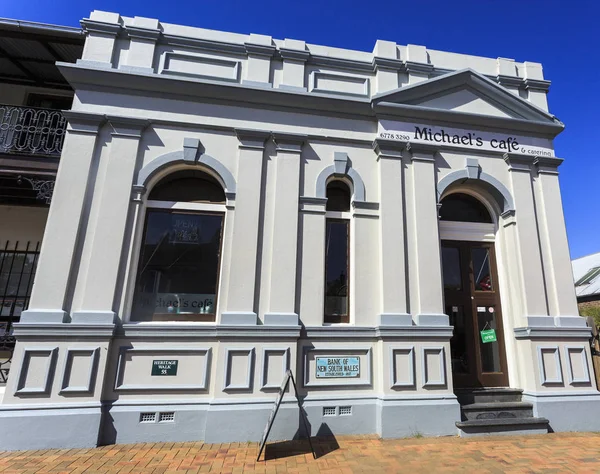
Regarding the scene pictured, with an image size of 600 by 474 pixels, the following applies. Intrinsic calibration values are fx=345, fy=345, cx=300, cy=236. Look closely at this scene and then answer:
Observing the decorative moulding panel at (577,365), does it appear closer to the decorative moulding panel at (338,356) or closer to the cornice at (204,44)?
the decorative moulding panel at (338,356)

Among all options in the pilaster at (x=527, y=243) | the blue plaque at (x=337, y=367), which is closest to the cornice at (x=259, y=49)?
the pilaster at (x=527, y=243)

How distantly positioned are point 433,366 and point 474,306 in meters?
1.78

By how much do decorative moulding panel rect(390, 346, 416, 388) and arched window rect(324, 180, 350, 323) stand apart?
3.36 feet

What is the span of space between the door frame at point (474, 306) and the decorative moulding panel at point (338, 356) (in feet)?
6.39

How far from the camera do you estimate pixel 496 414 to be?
6.00 meters

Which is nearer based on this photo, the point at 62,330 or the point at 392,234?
the point at 62,330

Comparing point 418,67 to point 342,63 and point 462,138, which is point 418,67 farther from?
point 462,138

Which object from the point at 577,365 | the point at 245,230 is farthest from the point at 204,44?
the point at 577,365

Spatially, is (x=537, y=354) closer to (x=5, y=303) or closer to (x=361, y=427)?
(x=361, y=427)

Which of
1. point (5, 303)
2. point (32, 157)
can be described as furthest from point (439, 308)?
point (5, 303)

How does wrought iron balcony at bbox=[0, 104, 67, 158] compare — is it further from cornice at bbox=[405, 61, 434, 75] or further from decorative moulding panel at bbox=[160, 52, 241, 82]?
cornice at bbox=[405, 61, 434, 75]

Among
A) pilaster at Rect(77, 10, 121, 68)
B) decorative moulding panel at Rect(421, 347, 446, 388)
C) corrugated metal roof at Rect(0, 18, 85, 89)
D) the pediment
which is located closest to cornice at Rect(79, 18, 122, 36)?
pilaster at Rect(77, 10, 121, 68)

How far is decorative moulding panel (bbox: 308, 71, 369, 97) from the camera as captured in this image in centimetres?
709

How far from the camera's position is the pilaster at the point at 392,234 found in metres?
6.15
